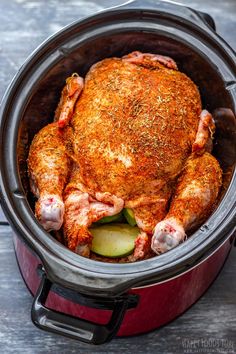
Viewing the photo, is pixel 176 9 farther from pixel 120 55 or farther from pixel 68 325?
pixel 68 325

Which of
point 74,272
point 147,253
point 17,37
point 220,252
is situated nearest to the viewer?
point 74,272

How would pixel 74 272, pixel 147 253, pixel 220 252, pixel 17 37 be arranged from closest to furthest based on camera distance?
pixel 74 272, pixel 147 253, pixel 220 252, pixel 17 37

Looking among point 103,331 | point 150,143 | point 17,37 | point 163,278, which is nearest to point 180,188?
point 150,143

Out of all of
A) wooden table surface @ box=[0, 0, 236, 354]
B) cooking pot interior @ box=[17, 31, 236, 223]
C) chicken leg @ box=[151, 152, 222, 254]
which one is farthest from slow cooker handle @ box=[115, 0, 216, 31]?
wooden table surface @ box=[0, 0, 236, 354]

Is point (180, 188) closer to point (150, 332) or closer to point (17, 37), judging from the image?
point (150, 332)

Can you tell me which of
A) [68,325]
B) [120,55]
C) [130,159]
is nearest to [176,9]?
[120,55]

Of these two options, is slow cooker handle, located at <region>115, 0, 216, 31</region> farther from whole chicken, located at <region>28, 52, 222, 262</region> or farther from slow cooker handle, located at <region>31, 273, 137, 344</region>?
slow cooker handle, located at <region>31, 273, 137, 344</region>

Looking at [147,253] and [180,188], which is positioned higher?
[180,188]
